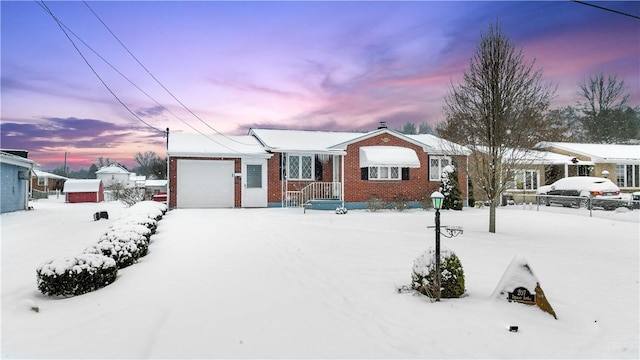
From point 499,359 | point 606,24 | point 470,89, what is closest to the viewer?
point 499,359

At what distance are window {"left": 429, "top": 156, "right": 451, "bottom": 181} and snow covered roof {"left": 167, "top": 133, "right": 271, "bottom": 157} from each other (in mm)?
9736

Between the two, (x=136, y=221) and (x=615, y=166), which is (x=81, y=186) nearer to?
(x=136, y=221)

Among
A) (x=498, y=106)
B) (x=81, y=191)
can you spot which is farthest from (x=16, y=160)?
(x=498, y=106)

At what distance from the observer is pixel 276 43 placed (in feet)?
52.9

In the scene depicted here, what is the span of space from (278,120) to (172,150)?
14.8m

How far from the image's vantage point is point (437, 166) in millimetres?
23156

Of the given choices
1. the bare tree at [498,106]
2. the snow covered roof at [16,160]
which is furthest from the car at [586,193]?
the snow covered roof at [16,160]

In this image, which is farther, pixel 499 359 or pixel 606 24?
pixel 606 24

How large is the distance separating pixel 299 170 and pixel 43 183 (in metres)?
50.6

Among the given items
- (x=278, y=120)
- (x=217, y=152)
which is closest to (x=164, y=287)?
(x=217, y=152)

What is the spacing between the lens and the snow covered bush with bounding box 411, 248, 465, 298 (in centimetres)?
555

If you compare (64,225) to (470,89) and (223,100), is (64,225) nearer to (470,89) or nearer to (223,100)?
(223,100)

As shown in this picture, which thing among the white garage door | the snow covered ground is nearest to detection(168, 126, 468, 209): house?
the white garage door

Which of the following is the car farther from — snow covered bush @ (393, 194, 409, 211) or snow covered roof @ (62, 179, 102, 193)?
snow covered roof @ (62, 179, 102, 193)
